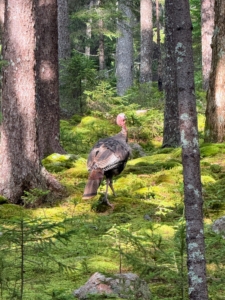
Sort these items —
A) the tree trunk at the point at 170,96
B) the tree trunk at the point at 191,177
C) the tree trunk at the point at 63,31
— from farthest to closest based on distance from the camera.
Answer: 1. the tree trunk at the point at 63,31
2. the tree trunk at the point at 170,96
3. the tree trunk at the point at 191,177

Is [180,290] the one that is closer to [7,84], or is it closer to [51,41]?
[7,84]

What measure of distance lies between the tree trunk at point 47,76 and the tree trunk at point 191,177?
8399 millimetres

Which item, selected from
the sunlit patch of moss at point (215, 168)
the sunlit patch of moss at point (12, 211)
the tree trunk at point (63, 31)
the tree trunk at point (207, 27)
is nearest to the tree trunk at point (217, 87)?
the sunlit patch of moss at point (215, 168)

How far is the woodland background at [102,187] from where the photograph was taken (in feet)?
12.5

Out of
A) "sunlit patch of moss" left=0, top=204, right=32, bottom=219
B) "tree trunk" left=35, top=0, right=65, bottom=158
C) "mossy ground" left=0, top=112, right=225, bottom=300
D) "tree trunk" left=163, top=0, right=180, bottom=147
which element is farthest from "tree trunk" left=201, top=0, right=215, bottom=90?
"sunlit patch of moss" left=0, top=204, right=32, bottom=219

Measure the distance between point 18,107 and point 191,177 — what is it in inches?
206

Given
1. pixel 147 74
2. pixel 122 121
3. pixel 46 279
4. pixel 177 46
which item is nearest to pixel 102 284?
pixel 46 279

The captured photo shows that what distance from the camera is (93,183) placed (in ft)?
27.6

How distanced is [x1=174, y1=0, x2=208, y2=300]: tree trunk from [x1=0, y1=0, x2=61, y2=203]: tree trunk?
5.09 metres

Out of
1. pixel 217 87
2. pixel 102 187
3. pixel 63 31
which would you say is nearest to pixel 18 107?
pixel 102 187

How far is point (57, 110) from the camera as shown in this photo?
12.6 meters

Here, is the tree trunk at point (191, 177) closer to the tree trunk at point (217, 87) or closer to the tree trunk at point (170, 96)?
the tree trunk at point (217, 87)

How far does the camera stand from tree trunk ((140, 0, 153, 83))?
30062 millimetres

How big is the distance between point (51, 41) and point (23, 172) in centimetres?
439
